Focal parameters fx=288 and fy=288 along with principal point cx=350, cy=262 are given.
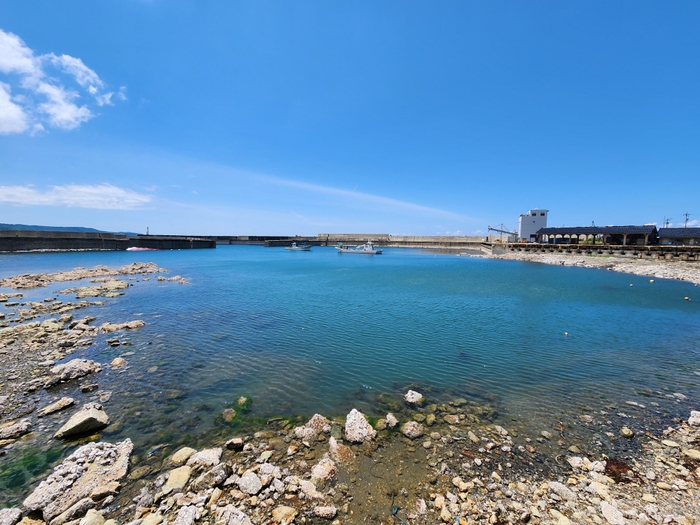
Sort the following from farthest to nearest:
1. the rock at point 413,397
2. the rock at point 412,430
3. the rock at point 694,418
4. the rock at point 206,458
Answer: the rock at point 413,397, the rock at point 694,418, the rock at point 412,430, the rock at point 206,458

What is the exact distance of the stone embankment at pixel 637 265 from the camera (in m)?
33.6

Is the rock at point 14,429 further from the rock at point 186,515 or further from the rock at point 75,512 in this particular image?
the rock at point 186,515

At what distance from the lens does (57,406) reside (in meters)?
7.20

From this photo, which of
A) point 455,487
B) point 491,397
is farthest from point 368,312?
point 455,487

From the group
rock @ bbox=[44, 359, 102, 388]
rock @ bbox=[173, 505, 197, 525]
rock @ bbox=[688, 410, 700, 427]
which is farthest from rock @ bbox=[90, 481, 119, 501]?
rock @ bbox=[688, 410, 700, 427]

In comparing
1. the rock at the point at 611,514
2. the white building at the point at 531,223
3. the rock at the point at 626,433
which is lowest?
the rock at the point at 626,433

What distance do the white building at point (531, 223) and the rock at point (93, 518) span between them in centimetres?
9365

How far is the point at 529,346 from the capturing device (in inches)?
487

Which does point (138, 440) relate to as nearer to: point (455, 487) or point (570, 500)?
point (455, 487)

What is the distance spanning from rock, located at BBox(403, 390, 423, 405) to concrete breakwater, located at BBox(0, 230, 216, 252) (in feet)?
262

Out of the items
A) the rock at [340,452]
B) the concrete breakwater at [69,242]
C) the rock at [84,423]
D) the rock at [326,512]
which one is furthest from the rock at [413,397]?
the concrete breakwater at [69,242]

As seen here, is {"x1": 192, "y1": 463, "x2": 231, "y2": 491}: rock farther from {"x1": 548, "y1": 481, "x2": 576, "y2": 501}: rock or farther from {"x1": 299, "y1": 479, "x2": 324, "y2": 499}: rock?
{"x1": 548, "y1": 481, "x2": 576, "y2": 501}: rock

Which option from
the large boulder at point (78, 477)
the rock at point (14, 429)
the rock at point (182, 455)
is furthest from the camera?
the rock at point (14, 429)

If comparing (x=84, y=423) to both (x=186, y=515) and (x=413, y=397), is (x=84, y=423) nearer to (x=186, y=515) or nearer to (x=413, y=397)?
(x=186, y=515)
